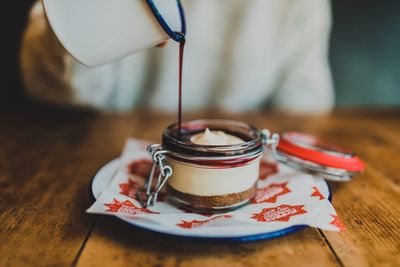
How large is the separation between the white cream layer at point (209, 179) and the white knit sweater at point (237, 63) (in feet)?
2.89

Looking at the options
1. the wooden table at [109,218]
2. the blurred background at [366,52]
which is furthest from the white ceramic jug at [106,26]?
the blurred background at [366,52]

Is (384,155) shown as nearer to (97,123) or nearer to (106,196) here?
(106,196)

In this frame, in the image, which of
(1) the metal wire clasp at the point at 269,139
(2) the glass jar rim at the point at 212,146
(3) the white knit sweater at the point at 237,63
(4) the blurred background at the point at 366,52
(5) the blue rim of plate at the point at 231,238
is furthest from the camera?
(4) the blurred background at the point at 366,52

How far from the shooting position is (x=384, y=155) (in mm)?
1089

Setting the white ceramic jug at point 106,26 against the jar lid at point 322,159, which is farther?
the jar lid at point 322,159

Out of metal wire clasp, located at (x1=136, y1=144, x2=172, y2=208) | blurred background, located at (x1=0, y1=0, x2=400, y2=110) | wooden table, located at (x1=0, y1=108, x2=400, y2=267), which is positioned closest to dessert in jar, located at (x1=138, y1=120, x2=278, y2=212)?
metal wire clasp, located at (x1=136, y1=144, x2=172, y2=208)

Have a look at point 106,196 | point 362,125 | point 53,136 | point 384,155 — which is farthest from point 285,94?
point 106,196

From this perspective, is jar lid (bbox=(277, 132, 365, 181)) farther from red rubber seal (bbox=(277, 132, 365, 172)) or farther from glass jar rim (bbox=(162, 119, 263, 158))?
glass jar rim (bbox=(162, 119, 263, 158))

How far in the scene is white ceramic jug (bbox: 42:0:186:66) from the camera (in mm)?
637

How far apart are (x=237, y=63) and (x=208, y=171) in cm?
102

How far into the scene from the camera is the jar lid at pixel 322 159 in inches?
32.7

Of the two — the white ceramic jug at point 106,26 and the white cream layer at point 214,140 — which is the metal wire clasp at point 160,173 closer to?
the white cream layer at point 214,140

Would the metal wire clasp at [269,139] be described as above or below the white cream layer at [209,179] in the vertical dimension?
above

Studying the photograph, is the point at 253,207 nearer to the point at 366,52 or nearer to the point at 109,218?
the point at 109,218
